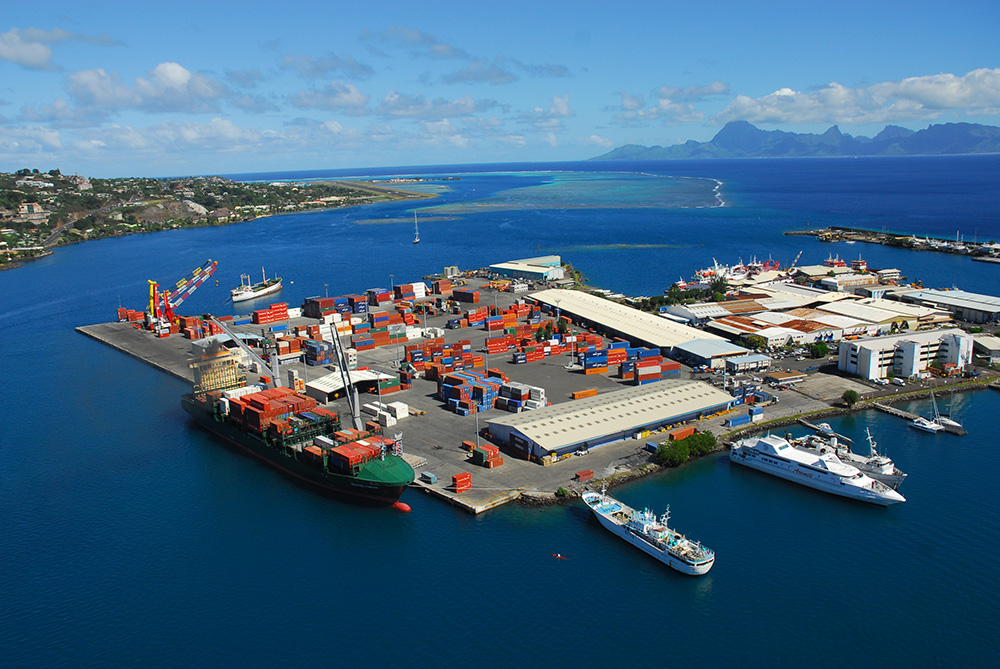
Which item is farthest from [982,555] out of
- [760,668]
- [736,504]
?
[760,668]

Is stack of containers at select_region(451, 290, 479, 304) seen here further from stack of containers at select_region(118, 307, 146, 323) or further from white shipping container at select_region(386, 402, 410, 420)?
white shipping container at select_region(386, 402, 410, 420)

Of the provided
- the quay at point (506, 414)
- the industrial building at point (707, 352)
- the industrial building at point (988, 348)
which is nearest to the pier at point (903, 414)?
the quay at point (506, 414)

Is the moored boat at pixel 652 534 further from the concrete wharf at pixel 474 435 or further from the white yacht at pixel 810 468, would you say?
the white yacht at pixel 810 468

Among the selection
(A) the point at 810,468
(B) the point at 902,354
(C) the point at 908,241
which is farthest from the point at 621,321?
(C) the point at 908,241

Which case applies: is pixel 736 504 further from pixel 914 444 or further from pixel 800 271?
pixel 800 271

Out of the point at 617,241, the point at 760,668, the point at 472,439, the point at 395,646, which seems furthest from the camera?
the point at 617,241

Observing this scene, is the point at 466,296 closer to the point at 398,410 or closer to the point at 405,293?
the point at 405,293

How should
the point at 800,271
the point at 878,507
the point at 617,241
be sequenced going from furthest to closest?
the point at 617,241
the point at 800,271
the point at 878,507
